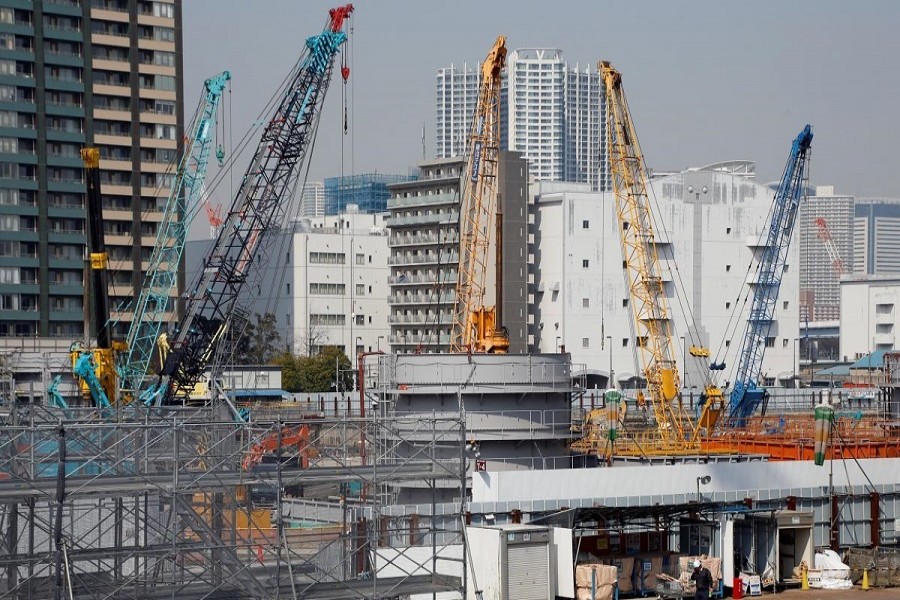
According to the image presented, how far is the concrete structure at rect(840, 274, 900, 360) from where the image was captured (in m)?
169

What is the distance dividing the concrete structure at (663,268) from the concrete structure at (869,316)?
32.2 m

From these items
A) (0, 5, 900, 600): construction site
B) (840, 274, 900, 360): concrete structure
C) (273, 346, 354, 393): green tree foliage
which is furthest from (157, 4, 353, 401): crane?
(840, 274, 900, 360): concrete structure

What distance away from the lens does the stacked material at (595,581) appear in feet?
118

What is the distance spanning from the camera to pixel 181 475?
29.0 meters

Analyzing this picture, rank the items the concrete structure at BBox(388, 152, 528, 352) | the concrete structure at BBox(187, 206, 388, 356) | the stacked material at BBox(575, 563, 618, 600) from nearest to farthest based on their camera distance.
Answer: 1. the stacked material at BBox(575, 563, 618, 600)
2. the concrete structure at BBox(388, 152, 528, 352)
3. the concrete structure at BBox(187, 206, 388, 356)

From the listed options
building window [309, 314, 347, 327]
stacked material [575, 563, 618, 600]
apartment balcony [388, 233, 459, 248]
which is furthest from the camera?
building window [309, 314, 347, 327]

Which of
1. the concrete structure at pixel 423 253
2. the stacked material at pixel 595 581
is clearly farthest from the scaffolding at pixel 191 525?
the concrete structure at pixel 423 253

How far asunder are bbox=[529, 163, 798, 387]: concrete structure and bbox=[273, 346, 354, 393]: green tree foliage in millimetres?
18498

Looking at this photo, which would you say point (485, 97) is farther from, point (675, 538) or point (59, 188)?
point (59, 188)

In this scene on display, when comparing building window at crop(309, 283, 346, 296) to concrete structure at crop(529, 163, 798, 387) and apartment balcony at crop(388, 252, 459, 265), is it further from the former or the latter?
concrete structure at crop(529, 163, 798, 387)

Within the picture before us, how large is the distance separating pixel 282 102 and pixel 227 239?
7.57 metres

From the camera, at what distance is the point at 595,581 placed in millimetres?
36000

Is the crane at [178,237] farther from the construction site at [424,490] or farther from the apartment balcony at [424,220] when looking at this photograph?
the apartment balcony at [424,220]

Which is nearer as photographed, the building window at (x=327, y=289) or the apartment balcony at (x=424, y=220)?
the apartment balcony at (x=424, y=220)
